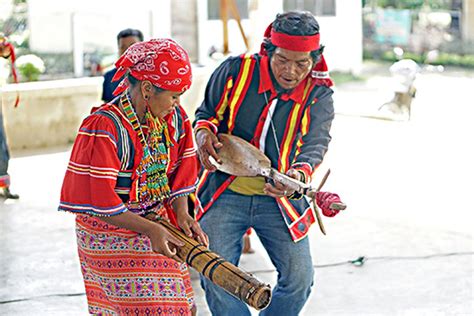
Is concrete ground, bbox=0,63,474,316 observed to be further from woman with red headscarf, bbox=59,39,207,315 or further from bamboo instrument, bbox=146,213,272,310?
bamboo instrument, bbox=146,213,272,310

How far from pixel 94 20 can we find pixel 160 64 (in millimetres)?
15771

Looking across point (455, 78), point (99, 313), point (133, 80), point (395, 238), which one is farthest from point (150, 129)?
point (455, 78)

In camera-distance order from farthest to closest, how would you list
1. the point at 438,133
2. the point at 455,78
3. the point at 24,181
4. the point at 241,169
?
1. the point at 455,78
2. the point at 438,133
3. the point at 24,181
4. the point at 241,169

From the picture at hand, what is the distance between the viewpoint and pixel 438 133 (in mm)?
12172

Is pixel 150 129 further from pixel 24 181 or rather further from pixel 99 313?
pixel 24 181

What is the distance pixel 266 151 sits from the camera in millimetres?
4305

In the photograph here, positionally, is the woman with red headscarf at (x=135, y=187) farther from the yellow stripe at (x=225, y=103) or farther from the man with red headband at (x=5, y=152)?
the man with red headband at (x=5, y=152)

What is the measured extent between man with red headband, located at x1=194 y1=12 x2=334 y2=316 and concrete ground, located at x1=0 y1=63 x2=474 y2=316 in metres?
1.24

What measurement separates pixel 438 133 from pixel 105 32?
848 cm

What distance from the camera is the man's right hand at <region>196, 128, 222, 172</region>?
4203 mm

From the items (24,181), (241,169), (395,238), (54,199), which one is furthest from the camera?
(24,181)

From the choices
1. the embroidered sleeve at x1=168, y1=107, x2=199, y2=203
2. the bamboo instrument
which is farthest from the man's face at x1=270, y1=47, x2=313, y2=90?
the bamboo instrument

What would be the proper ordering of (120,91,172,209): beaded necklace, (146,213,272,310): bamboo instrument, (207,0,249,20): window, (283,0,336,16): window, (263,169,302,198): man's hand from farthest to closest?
(283,0,336,16): window < (207,0,249,20): window < (263,169,302,198): man's hand < (120,91,172,209): beaded necklace < (146,213,272,310): bamboo instrument

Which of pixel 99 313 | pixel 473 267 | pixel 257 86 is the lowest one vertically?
pixel 473 267
